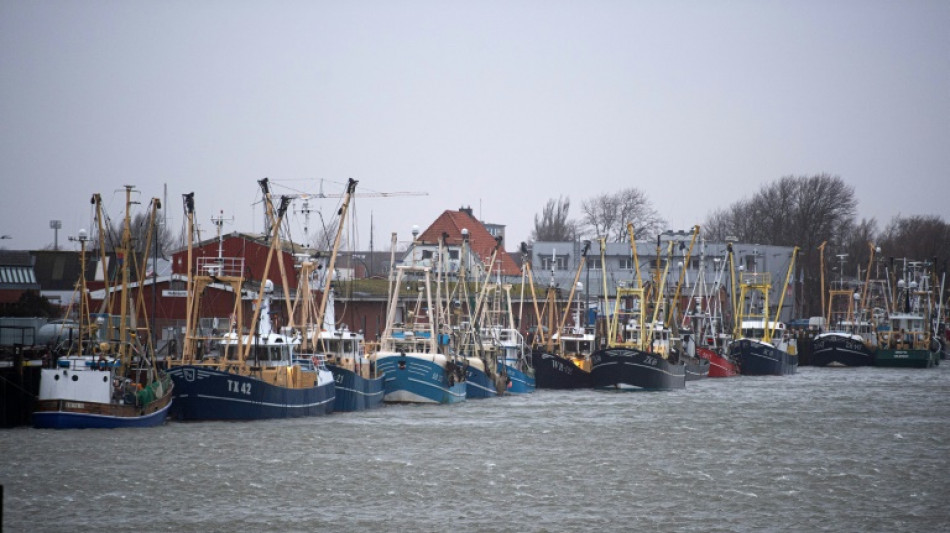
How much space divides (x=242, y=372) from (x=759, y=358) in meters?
49.6

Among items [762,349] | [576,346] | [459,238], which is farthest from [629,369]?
[459,238]

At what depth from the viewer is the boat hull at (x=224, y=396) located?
145 feet

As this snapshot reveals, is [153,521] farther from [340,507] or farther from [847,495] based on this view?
[847,495]

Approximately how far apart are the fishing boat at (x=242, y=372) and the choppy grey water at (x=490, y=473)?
790 mm

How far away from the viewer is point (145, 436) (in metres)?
41.4

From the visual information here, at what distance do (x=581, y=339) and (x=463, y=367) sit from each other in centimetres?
1500

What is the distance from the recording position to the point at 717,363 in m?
87.7

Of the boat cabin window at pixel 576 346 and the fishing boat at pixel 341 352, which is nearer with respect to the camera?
the fishing boat at pixel 341 352

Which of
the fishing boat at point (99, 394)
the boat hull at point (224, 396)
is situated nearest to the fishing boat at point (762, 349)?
the boat hull at point (224, 396)

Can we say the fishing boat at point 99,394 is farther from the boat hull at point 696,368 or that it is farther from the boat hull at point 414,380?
the boat hull at point 696,368

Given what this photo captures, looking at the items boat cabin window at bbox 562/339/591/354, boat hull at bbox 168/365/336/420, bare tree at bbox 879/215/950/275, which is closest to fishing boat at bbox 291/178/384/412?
boat hull at bbox 168/365/336/420

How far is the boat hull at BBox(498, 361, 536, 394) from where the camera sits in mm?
66375

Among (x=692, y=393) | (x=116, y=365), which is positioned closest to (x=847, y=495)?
(x=116, y=365)

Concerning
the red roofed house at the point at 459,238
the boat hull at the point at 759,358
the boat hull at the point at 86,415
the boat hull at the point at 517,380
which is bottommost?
the boat hull at the point at 86,415
